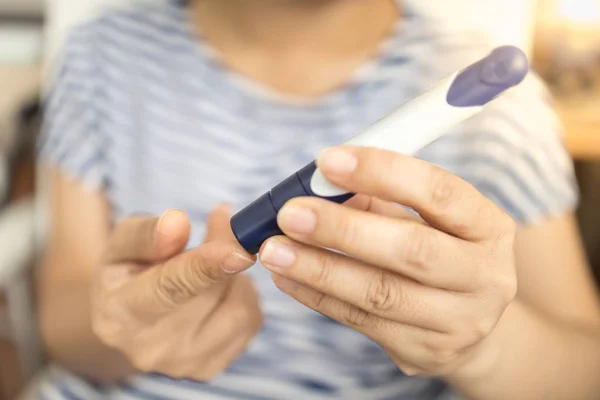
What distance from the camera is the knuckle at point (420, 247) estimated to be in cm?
26

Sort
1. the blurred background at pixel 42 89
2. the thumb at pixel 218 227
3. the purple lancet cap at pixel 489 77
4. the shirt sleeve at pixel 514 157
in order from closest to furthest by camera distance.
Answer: the purple lancet cap at pixel 489 77
the thumb at pixel 218 227
the shirt sleeve at pixel 514 157
the blurred background at pixel 42 89

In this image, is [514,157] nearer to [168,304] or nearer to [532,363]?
[532,363]

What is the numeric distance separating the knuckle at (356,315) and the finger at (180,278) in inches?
2.2

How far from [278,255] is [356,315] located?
0.06m

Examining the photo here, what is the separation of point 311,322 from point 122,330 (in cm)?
21

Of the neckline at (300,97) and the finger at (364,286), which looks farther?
the neckline at (300,97)

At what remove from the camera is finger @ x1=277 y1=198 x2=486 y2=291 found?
255 mm

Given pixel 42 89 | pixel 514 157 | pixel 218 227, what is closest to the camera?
pixel 218 227

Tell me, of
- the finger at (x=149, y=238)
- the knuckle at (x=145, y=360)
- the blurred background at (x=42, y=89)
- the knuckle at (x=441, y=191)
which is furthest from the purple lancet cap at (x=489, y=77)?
the blurred background at (x=42, y=89)

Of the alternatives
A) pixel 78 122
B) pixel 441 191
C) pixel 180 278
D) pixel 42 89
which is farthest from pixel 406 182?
pixel 42 89

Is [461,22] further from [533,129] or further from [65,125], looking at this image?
[65,125]

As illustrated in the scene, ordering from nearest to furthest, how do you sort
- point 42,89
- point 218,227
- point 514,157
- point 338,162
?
point 338,162
point 218,227
point 514,157
point 42,89

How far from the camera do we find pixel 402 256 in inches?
10.4

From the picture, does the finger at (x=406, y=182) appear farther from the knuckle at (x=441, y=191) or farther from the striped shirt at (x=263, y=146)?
the striped shirt at (x=263, y=146)
